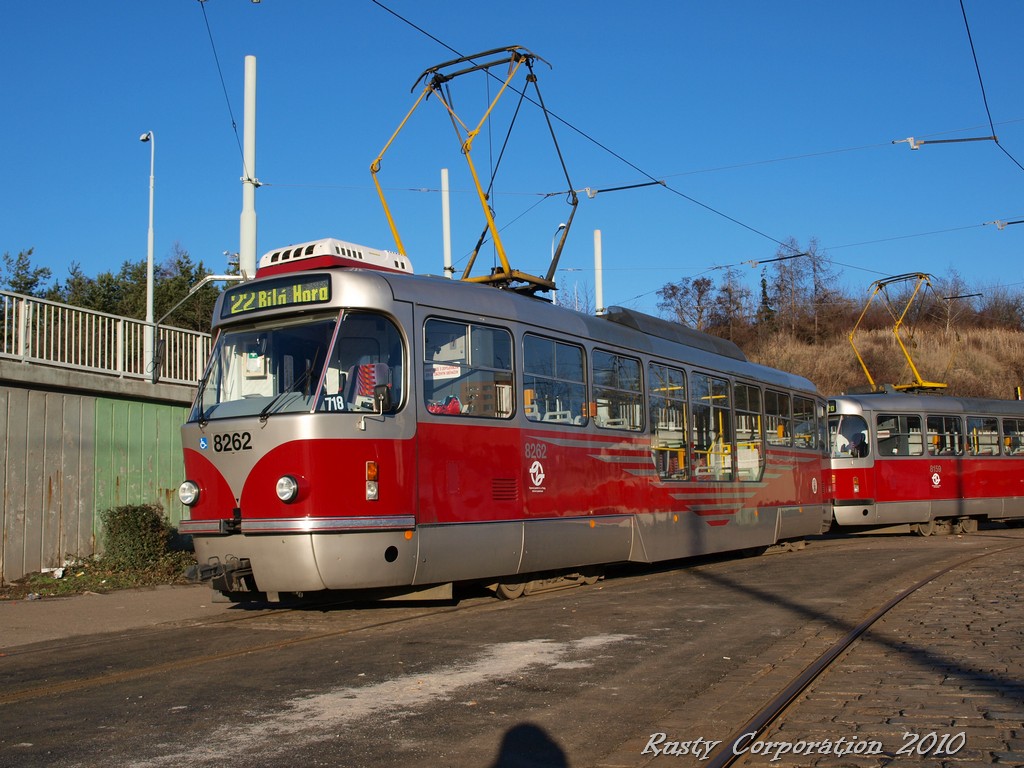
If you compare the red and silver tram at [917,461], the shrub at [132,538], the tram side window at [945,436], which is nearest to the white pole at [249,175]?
the shrub at [132,538]

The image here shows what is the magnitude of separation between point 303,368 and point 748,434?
9177mm

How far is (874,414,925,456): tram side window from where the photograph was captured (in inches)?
885

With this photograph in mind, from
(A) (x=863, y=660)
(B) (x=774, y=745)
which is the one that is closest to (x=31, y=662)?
(B) (x=774, y=745)

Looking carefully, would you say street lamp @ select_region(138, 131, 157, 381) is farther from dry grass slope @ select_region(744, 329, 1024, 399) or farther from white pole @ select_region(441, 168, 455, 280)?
dry grass slope @ select_region(744, 329, 1024, 399)

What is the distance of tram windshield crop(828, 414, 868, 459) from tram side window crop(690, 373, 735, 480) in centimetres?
788

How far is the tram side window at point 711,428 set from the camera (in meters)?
14.5

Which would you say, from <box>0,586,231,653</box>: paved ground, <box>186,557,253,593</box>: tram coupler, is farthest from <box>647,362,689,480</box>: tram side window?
<box>186,557,253,593</box>: tram coupler

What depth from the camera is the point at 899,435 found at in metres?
22.6

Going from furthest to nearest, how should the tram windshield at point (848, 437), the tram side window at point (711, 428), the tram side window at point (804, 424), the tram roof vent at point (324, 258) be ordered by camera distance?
the tram windshield at point (848, 437)
the tram side window at point (804, 424)
the tram side window at point (711, 428)
the tram roof vent at point (324, 258)

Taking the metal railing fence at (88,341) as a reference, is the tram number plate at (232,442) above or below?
below

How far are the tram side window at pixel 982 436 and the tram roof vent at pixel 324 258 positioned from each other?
59.8ft

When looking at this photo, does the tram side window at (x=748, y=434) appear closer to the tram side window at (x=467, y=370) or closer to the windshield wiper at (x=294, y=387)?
the tram side window at (x=467, y=370)

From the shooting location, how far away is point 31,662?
7781mm

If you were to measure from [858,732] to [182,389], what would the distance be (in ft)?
41.9
